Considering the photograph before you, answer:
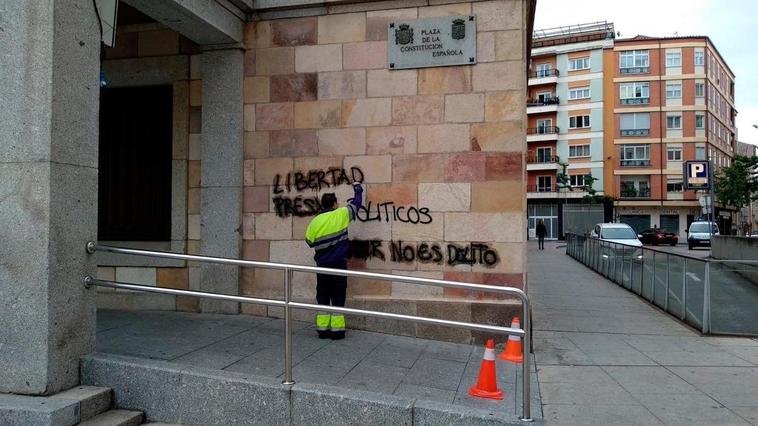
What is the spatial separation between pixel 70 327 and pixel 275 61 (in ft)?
13.6

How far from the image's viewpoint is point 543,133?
55.2 meters

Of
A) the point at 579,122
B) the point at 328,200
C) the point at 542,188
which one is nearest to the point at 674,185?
the point at 579,122

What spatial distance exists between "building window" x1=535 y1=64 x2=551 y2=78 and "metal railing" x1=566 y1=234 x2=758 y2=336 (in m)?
47.8

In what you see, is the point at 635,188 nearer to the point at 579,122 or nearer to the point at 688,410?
the point at 579,122

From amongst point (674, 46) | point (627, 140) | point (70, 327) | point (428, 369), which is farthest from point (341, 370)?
point (674, 46)

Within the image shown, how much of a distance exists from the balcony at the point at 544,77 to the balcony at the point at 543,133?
4417mm

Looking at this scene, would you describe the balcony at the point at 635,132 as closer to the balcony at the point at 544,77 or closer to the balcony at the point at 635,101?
the balcony at the point at 635,101

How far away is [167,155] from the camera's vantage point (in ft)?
24.6

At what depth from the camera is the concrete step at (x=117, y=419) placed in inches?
159

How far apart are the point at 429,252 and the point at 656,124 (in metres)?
52.7

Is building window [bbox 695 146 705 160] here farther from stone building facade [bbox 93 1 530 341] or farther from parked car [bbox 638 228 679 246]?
stone building facade [bbox 93 1 530 341]

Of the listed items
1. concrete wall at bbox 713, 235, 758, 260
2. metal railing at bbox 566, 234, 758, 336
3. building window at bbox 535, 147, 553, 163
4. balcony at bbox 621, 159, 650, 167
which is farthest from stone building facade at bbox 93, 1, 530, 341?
Answer: balcony at bbox 621, 159, 650, 167

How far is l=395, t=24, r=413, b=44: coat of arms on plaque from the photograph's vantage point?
6801 millimetres

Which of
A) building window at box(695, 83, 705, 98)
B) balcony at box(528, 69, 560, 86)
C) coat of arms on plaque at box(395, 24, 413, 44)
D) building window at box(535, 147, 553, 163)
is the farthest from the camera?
Result: building window at box(535, 147, 553, 163)
